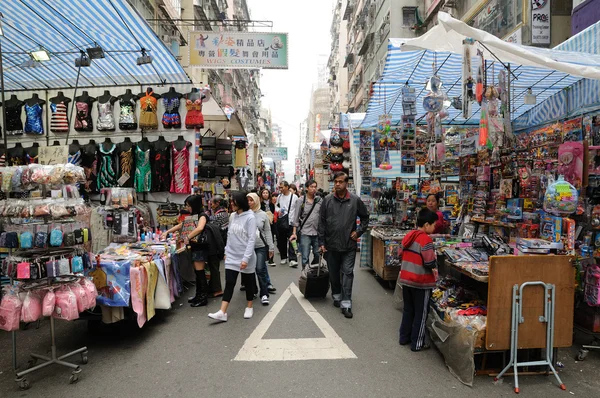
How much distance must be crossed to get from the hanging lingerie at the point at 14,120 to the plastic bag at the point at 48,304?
6.22 metres

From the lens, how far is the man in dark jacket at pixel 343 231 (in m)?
5.62

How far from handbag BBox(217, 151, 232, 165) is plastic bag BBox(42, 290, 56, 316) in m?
7.35

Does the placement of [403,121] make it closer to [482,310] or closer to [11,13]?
[482,310]

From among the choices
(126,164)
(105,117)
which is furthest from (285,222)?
(105,117)

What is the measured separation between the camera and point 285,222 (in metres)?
9.52

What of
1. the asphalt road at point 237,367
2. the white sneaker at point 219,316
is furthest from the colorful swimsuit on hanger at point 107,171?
the white sneaker at point 219,316

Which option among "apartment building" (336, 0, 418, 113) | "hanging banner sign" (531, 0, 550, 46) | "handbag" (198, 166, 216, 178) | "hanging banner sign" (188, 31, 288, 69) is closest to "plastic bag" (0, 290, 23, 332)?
→ "handbag" (198, 166, 216, 178)

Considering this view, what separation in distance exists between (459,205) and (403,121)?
211cm

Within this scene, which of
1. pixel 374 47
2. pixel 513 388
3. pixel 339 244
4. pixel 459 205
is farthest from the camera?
pixel 374 47

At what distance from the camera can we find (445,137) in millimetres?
8156

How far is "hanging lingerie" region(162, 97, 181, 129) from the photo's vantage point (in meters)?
7.93

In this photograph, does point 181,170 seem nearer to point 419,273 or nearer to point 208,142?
point 208,142

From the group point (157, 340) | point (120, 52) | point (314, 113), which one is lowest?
point (157, 340)

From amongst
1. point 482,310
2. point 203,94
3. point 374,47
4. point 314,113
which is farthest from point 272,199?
point 314,113
